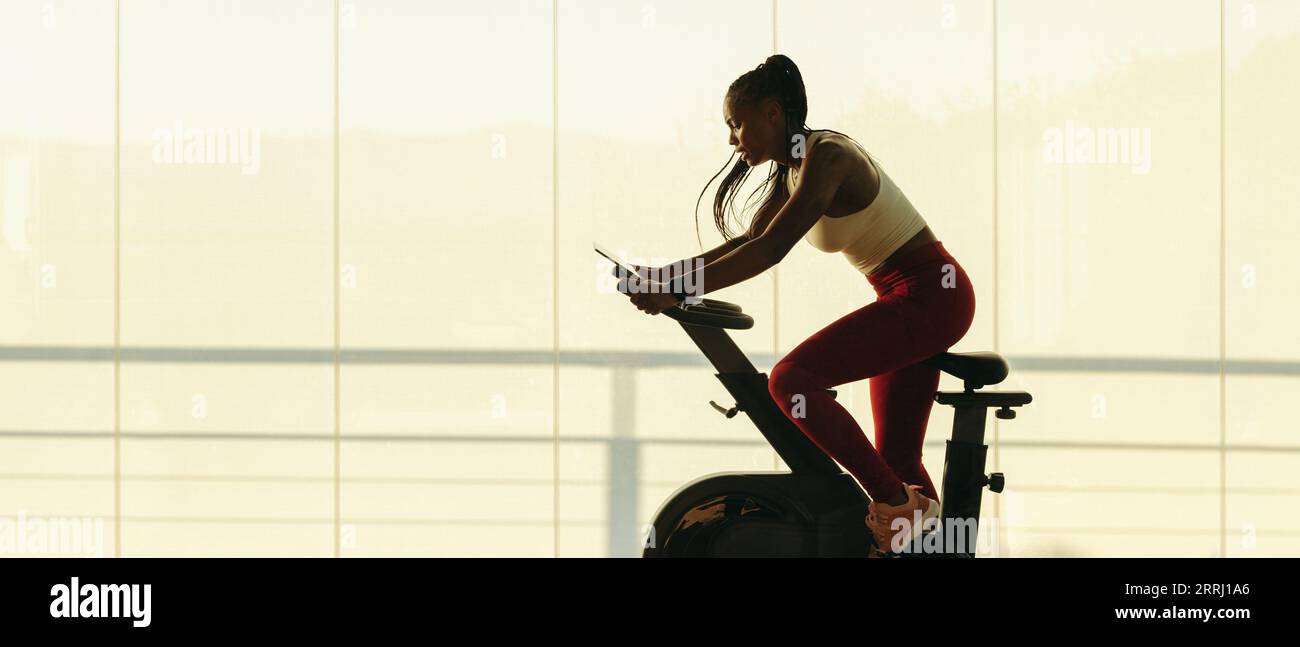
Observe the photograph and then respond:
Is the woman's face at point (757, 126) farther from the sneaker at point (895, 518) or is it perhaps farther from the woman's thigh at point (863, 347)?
the sneaker at point (895, 518)

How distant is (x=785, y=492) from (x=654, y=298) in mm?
550

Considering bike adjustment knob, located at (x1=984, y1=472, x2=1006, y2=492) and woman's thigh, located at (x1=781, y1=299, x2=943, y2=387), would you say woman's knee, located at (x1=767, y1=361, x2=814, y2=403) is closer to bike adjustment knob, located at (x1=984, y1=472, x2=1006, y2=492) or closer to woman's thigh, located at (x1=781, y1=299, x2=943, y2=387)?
woman's thigh, located at (x1=781, y1=299, x2=943, y2=387)

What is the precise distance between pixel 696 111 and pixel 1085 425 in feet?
5.40

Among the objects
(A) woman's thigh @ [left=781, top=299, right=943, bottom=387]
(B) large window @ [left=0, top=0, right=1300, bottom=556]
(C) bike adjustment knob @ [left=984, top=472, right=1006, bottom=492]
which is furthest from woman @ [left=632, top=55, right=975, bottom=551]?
(B) large window @ [left=0, top=0, right=1300, bottom=556]

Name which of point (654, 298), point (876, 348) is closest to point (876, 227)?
point (876, 348)

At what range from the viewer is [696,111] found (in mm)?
2881

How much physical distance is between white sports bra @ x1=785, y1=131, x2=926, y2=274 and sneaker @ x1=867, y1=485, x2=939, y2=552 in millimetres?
549

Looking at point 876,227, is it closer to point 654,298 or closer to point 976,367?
point 976,367

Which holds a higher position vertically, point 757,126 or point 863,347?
point 757,126

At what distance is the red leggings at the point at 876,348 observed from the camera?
1.97 meters

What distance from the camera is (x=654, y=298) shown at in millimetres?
1952

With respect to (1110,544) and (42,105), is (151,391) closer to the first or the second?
(42,105)

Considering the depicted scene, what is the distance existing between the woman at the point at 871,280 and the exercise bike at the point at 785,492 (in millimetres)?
48
